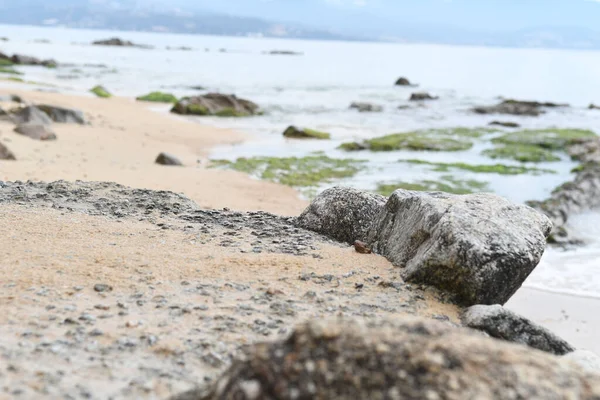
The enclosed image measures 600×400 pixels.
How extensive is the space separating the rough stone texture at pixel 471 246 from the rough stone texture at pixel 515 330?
0.55m

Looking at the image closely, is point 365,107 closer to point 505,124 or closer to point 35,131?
point 505,124

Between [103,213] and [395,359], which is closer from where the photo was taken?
[395,359]

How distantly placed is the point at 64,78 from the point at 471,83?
47.5 m

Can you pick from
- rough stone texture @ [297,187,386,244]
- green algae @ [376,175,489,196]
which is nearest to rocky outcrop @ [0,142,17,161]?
green algae @ [376,175,489,196]

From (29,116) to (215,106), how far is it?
15634mm

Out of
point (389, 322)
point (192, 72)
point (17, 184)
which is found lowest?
point (192, 72)

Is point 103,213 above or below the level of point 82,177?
above

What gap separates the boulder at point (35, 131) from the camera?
21.0 m

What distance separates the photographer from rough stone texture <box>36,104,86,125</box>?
2555 centimetres

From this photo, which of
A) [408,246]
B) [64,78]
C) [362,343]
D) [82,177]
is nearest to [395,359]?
[362,343]

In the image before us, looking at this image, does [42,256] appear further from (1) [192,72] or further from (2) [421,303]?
(1) [192,72]

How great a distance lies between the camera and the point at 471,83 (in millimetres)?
76625

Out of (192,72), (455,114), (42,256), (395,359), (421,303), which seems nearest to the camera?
(395,359)

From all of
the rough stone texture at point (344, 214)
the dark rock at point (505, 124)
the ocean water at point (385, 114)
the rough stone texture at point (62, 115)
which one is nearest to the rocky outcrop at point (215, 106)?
the ocean water at point (385, 114)
